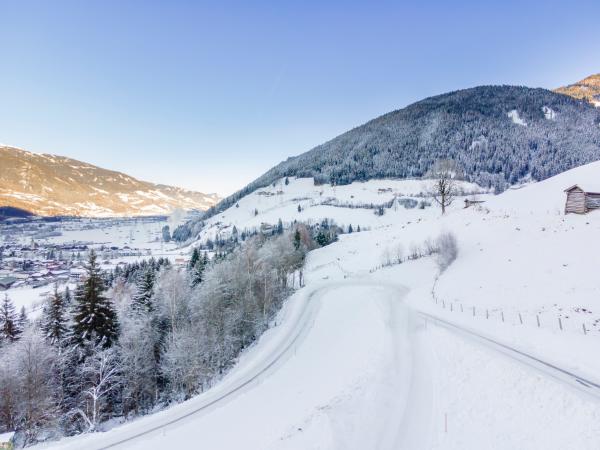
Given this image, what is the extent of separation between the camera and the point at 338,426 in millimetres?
18172

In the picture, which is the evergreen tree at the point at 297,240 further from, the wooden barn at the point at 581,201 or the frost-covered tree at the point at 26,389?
the frost-covered tree at the point at 26,389

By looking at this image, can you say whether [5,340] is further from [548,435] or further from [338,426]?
[548,435]

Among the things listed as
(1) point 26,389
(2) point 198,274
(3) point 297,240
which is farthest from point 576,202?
(1) point 26,389

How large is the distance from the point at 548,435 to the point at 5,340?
65492 mm

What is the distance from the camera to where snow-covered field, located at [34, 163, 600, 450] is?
17.2 meters

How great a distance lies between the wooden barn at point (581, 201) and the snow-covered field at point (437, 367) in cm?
155

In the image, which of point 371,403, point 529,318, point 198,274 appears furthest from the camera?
point 198,274

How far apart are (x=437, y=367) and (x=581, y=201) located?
3850cm

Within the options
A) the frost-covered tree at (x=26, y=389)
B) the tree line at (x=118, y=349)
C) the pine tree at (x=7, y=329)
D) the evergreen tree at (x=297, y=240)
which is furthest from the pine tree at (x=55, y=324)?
the evergreen tree at (x=297, y=240)

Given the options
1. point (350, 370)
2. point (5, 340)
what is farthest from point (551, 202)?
point (5, 340)

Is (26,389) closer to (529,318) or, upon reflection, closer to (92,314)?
(92,314)

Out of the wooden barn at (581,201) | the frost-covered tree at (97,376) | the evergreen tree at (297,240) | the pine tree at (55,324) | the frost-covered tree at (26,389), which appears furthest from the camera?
the evergreen tree at (297,240)

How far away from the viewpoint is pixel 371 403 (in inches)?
824

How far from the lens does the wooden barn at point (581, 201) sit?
1694 inches
